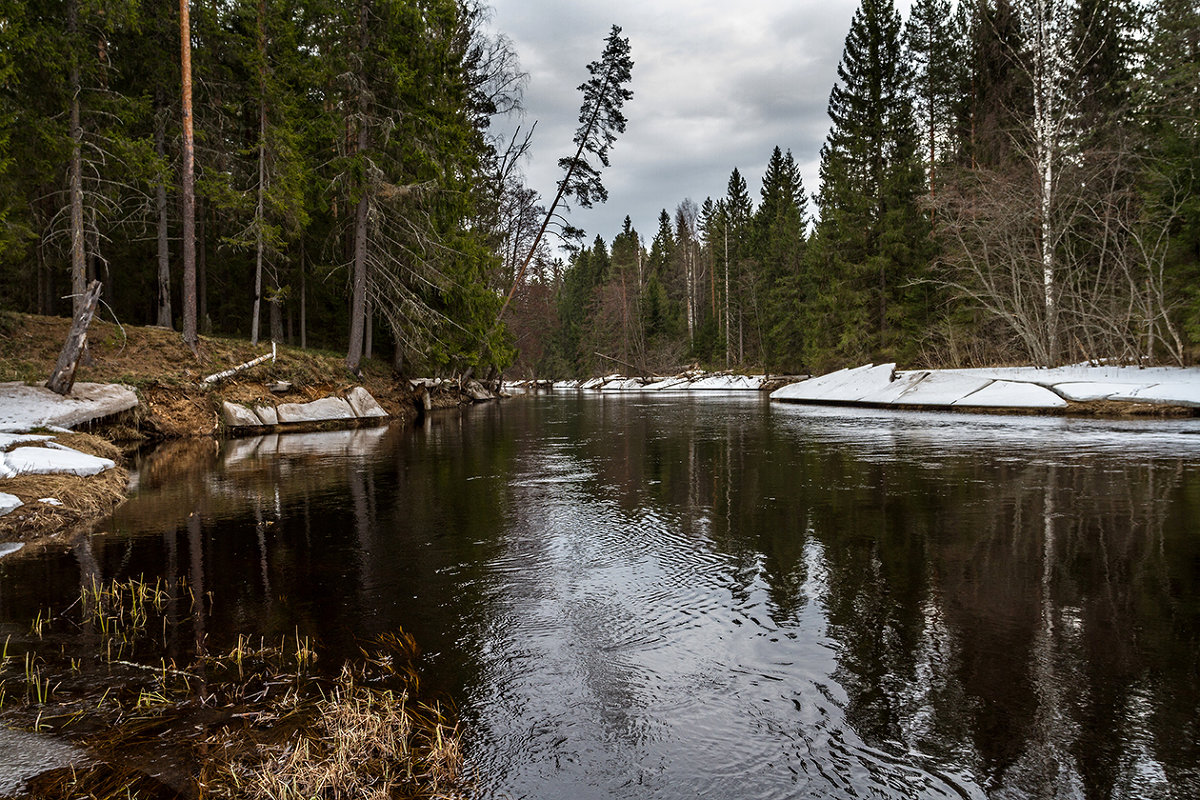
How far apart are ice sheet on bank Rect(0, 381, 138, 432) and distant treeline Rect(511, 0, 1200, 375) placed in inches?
875

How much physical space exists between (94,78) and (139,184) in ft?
23.6

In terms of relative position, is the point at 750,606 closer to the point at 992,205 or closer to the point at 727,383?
the point at 992,205

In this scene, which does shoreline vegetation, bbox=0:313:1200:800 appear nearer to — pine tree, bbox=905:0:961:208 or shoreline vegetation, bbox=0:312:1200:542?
shoreline vegetation, bbox=0:312:1200:542

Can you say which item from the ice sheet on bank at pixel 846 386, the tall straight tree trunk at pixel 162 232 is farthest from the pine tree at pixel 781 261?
the tall straight tree trunk at pixel 162 232

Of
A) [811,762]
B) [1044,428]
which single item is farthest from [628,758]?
[1044,428]

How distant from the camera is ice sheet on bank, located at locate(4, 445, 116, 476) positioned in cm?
704

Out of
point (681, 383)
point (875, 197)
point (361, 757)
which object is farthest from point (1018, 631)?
point (681, 383)

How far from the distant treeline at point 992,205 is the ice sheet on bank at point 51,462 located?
70.4 feet

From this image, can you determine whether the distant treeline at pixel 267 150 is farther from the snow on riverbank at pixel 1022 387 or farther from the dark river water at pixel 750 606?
the snow on riverbank at pixel 1022 387

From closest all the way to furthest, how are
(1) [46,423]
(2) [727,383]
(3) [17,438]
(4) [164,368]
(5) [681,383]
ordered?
(3) [17,438], (1) [46,423], (4) [164,368], (2) [727,383], (5) [681,383]

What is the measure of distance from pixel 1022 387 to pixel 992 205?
6.28 metres

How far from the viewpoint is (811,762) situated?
91.4 inches

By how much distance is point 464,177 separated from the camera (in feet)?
80.9

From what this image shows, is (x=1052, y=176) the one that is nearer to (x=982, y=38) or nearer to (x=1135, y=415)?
(x=1135, y=415)
